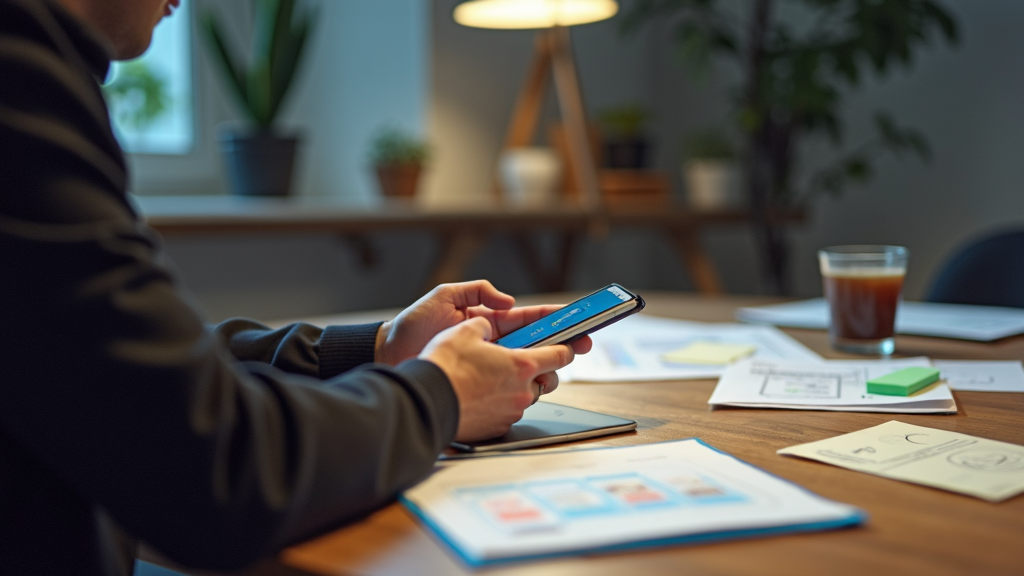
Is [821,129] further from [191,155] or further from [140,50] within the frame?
[140,50]

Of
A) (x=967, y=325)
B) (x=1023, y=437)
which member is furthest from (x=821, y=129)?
(x=1023, y=437)

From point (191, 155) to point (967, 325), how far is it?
6.96 feet

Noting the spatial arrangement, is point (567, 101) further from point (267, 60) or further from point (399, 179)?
point (267, 60)

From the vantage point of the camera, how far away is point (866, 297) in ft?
3.59

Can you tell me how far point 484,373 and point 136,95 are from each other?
2111 mm

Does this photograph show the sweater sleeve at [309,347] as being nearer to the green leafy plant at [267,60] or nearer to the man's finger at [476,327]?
the man's finger at [476,327]

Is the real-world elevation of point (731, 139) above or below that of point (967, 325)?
above

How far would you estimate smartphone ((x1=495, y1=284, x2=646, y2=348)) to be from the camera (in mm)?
727

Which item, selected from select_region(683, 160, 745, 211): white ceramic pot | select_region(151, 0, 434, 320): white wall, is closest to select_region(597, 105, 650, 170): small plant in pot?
select_region(683, 160, 745, 211): white ceramic pot

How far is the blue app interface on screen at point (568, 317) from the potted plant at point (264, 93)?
5.52 feet

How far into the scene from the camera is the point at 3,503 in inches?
21.0

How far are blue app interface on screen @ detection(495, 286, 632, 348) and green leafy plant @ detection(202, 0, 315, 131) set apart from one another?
1.69 meters

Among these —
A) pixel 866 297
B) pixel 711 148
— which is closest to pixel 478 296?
pixel 866 297

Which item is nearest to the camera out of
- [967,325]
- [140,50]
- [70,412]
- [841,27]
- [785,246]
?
[70,412]
